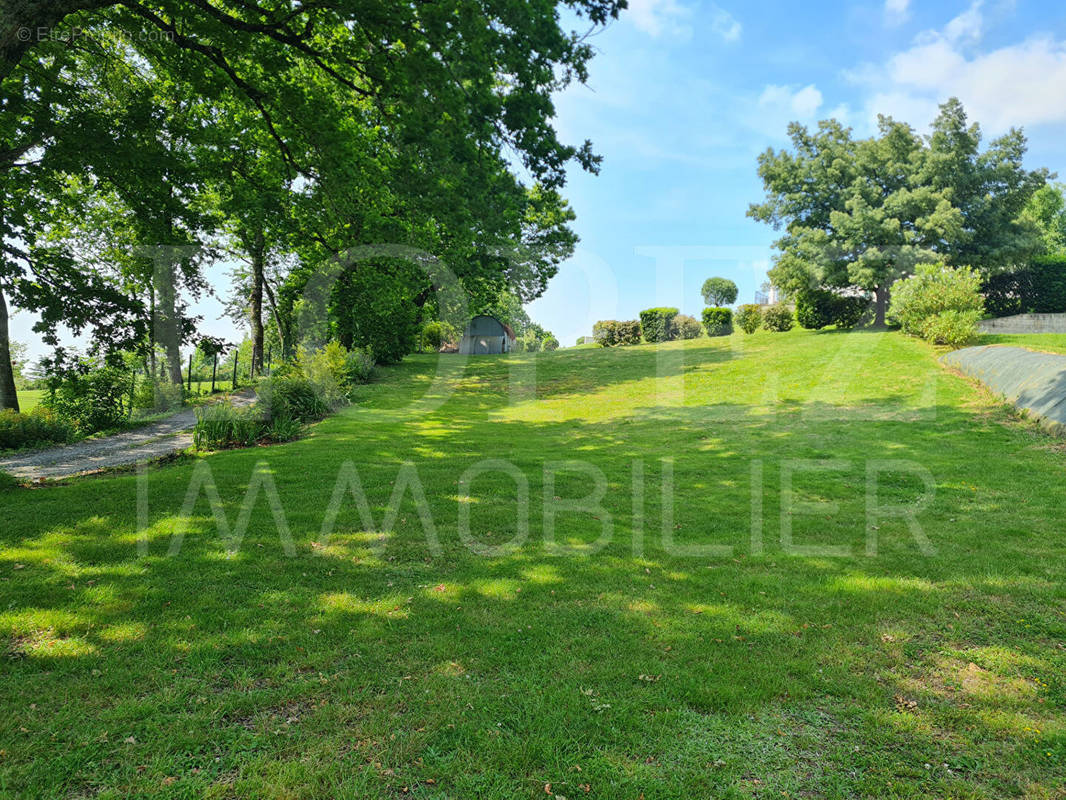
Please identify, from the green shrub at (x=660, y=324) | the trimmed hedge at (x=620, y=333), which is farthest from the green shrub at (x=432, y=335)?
the green shrub at (x=660, y=324)

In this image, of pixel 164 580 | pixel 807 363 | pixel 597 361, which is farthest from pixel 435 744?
pixel 597 361

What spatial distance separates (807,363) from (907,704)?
54.8 feet

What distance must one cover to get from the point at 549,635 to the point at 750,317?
1126 inches

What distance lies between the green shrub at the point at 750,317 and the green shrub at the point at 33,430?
2896 cm

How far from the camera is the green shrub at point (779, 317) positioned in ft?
91.4

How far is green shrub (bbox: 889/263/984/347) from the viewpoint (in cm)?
1661

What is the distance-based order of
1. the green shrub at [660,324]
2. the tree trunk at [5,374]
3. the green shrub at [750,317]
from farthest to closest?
the green shrub at [660,324]
the green shrub at [750,317]
the tree trunk at [5,374]

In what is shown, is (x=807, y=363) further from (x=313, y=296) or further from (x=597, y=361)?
(x=313, y=296)

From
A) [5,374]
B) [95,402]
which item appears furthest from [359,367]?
[5,374]

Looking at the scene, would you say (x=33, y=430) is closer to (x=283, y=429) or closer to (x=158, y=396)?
(x=158, y=396)

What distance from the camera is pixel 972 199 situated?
24797mm

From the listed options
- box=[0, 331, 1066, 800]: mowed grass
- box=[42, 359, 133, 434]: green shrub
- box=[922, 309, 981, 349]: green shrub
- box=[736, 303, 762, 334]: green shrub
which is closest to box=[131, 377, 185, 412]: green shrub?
box=[42, 359, 133, 434]: green shrub

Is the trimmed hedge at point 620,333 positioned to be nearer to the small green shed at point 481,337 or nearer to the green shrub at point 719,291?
the small green shed at point 481,337

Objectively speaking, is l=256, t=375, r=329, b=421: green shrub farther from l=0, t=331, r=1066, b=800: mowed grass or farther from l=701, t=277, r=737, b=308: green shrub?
l=701, t=277, r=737, b=308: green shrub
